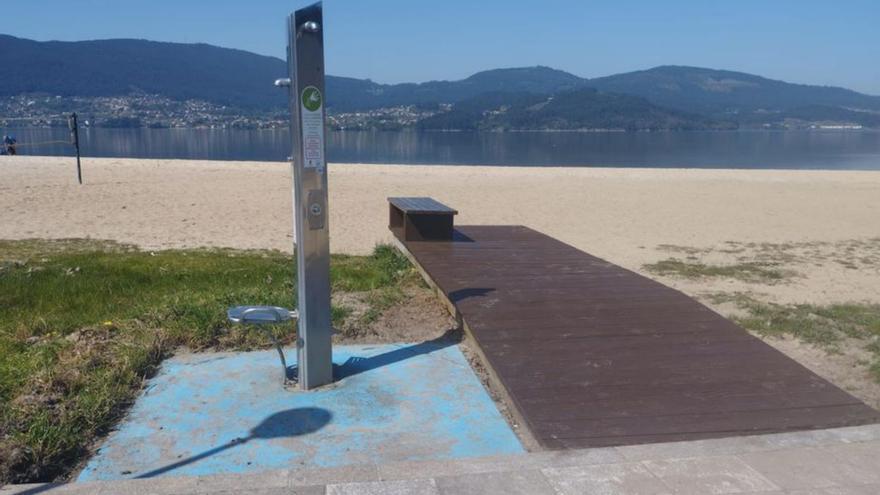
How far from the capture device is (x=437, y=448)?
11.5ft

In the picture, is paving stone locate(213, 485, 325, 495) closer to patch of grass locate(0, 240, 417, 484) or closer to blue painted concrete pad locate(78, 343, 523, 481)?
blue painted concrete pad locate(78, 343, 523, 481)

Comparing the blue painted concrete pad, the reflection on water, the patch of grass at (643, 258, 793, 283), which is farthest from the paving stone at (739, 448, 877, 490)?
the reflection on water

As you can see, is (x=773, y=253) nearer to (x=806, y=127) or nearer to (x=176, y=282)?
(x=176, y=282)

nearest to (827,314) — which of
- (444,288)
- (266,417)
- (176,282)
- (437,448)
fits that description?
(444,288)

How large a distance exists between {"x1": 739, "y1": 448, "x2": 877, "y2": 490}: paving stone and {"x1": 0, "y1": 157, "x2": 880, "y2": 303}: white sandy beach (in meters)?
5.31

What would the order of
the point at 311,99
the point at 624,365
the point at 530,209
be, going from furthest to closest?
1. the point at 530,209
2. the point at 624,365
3. the point at 311,99

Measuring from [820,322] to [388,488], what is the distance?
16.0 ft

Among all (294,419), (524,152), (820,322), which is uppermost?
(294,419)

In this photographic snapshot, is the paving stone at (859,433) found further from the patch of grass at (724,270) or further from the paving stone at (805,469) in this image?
the patch of grass at (724,270)

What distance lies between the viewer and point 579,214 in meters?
17.0

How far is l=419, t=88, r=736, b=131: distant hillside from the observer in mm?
155462

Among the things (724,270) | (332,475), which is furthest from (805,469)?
(724,270)

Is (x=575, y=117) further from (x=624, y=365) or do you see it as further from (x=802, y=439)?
(x=802, y=439)

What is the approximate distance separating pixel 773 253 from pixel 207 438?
1040 centimetres
